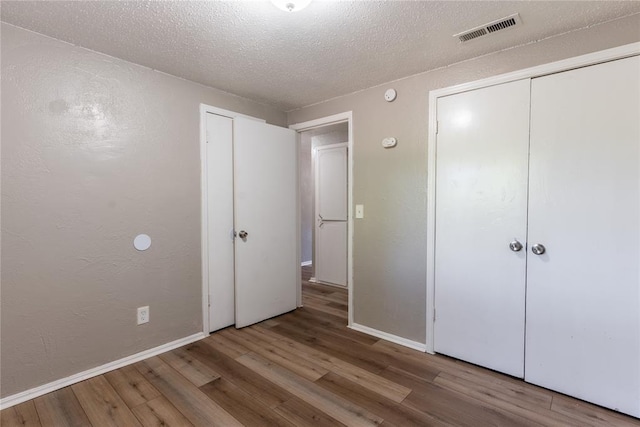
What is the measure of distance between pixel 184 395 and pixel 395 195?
209cm

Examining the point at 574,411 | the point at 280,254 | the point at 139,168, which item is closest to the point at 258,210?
the point at 280,254

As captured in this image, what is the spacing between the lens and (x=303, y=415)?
1719 millimetres

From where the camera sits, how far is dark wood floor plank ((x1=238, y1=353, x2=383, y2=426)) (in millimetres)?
1690

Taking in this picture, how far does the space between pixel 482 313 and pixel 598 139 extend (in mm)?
1309

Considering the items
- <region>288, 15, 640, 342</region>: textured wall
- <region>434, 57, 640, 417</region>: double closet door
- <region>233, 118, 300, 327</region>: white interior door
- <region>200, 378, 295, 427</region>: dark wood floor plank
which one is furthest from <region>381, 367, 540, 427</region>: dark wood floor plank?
<region>233, 118, 300, 327</region>: white interior door

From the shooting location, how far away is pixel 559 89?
6.18 ft

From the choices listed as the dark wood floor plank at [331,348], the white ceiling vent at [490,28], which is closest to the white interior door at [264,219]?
the dark wood floor plank at [331,348]

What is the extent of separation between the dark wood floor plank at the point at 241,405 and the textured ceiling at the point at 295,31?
222 centimetres

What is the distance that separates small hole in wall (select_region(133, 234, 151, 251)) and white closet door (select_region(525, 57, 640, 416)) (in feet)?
8.95

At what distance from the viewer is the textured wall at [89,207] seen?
1799 millimetres

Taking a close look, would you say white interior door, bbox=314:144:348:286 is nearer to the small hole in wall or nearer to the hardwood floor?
the hardwood floor

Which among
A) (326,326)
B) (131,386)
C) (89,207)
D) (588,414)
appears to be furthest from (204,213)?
(588,414)

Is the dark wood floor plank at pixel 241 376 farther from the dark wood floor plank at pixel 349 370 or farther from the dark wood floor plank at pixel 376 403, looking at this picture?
the dark wood floor plank at pixel 349 370

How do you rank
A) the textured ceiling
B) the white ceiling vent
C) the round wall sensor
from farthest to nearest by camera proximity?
the round wall sensor
the white ceiling vent
the textured ceiling
